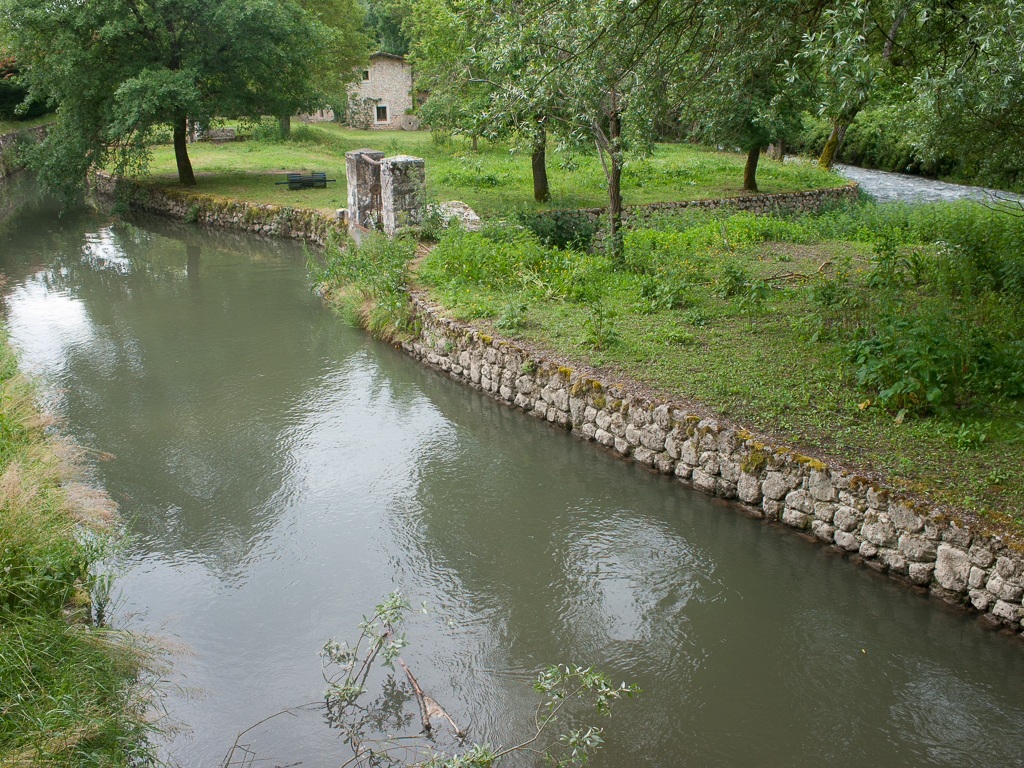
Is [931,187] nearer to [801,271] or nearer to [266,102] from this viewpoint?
[801,271]

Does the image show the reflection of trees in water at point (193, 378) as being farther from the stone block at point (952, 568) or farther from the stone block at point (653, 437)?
the stone block at point (952, 568)

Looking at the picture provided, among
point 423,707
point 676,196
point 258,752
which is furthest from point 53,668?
point 676,196

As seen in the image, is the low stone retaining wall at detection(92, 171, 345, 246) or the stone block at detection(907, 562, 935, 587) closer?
the stone block at detection(907, 562, 935, 587)

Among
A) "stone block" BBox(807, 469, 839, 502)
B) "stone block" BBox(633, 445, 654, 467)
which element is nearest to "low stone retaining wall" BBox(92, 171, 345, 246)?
"stone block" BBox(633, 445, 654, 467)

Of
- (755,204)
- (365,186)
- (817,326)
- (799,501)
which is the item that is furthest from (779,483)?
(755,204)

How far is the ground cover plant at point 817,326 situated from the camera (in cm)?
649

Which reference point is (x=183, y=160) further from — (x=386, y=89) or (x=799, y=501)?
(x=386, y=89)

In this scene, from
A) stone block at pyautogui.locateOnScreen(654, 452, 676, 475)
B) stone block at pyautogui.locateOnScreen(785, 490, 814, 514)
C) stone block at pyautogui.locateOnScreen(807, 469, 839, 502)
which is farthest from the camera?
stone block at pyautogui.locateOnScreen(654, 452, 676, 475)

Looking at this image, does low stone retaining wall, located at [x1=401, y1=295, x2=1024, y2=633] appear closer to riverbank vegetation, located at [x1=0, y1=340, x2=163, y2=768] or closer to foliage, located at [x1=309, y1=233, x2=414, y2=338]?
foliage, located at [x1=309, y1=233, x2=414, y2=338]

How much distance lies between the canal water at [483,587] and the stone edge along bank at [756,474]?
0.58ft

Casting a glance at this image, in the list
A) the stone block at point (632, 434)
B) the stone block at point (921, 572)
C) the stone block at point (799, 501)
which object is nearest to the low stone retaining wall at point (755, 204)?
the stone block at point (632, 434)

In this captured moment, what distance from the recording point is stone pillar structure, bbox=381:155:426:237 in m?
14.0

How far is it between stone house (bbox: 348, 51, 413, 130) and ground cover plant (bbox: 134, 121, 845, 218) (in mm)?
11845

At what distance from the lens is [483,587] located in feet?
19.5
